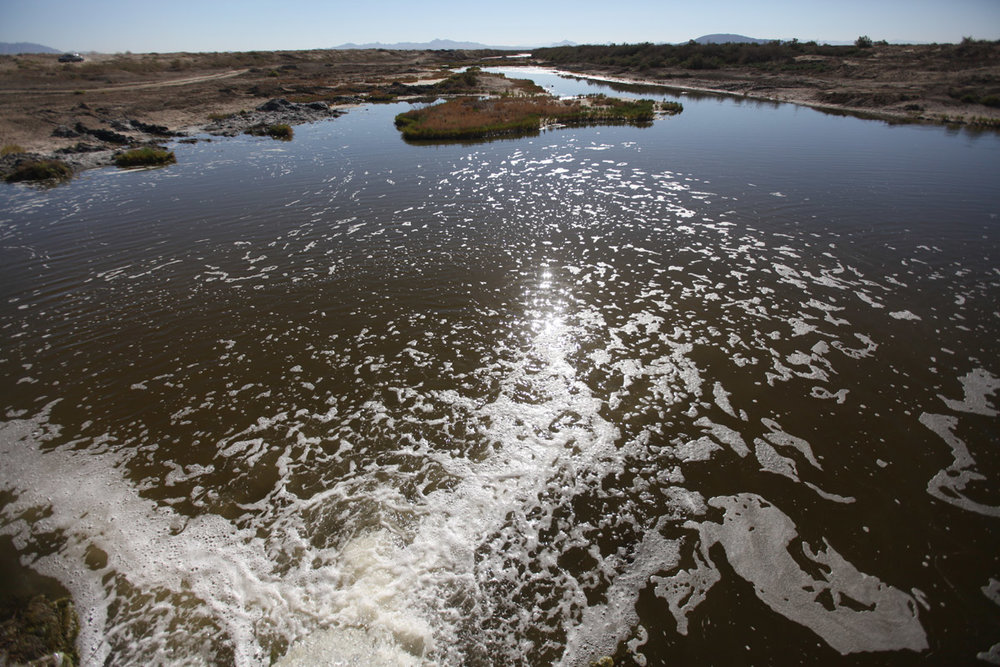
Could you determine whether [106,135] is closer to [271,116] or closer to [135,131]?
[135,131]

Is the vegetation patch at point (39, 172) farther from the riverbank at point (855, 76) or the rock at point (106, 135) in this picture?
the riverbank at point (855, 76)

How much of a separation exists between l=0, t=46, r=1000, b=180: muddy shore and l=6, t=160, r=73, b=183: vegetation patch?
5.86 ft

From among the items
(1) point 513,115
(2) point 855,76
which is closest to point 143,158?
(1) point 513,115

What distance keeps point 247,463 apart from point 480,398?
18.3ft

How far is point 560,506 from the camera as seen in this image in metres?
→ 8.62

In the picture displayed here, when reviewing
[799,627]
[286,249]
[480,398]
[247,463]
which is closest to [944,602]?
[799,627]

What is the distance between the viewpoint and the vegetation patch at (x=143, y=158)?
33.2m

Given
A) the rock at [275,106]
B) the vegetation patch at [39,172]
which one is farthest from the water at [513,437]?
the rock at [275,106]

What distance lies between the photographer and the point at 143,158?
3341cm

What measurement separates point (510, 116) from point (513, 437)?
45182 mm

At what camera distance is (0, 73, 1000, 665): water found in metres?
6.95

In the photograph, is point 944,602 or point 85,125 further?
point 85,125

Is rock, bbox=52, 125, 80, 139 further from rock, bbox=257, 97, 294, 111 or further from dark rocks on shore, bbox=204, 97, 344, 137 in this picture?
rock, bbox=257, 97, 294, 111

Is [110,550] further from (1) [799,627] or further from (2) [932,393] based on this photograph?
(2) [932,393]
